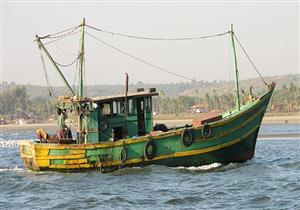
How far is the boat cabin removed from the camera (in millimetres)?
25109

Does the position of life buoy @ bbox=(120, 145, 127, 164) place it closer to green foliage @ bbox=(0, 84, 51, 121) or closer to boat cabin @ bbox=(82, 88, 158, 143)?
boat cabin @ bbox=(82, 88, 158, 143)

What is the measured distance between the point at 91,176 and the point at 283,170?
23.4ft

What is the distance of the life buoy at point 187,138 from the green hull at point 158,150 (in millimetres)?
40

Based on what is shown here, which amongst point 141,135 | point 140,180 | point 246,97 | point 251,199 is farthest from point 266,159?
point 251,199

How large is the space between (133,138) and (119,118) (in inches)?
65.9

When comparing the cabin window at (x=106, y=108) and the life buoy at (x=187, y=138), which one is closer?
the life buoy at (x=187, y=138)

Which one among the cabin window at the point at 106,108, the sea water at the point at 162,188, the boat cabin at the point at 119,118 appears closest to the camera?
the sea water at the point at 162,188

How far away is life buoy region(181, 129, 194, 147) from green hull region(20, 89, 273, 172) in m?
0.04

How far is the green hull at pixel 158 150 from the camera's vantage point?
24109 millimetres

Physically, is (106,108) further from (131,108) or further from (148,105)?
(148,105)

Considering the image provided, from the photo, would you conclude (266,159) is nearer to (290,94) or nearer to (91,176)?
(91,176)

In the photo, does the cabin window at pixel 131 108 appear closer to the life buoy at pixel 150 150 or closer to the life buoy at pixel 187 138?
the life buoy at pixel 150 150

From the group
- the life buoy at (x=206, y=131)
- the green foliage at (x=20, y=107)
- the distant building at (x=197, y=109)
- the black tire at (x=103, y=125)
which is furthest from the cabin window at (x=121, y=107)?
the green foliage at (x=20, y=107)

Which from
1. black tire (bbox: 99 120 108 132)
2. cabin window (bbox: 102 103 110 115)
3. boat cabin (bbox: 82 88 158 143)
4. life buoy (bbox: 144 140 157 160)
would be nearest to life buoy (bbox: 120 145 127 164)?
life buoy (bbox: 144 140 157 160)
